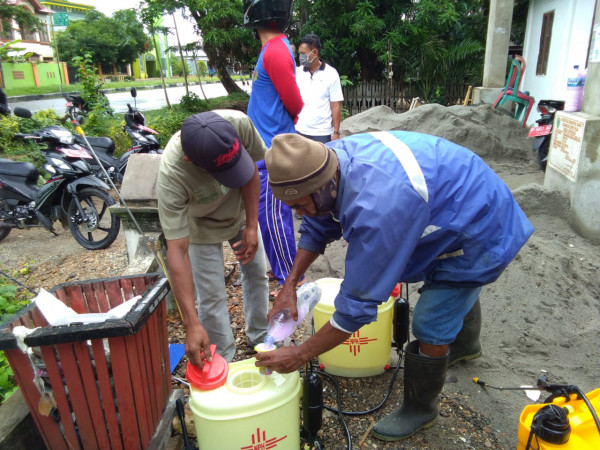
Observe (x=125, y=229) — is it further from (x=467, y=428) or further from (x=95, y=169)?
(x=95, y=169)

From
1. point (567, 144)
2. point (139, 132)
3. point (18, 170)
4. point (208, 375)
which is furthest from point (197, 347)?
point (139, 132)

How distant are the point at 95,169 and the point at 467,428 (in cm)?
557

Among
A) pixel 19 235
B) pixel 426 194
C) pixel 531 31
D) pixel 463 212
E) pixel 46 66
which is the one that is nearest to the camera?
pixel 426 194

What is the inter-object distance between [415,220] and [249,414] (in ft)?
3.19

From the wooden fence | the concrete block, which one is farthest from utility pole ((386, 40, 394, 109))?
the concrete block

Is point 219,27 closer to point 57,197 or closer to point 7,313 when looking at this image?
point 57,197

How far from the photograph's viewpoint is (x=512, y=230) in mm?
1913

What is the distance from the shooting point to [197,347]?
1.89 metres

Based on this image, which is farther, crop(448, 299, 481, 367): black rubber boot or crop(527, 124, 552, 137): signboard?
crop(527, 124, 552, 137): signboard

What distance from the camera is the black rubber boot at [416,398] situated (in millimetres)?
2154

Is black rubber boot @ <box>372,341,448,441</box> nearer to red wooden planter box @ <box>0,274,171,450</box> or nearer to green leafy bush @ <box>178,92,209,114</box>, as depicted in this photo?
red wooden planter box @ <box>0,274,171,450</box>

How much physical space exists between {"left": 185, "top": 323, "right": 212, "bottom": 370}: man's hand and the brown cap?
2.46 feet

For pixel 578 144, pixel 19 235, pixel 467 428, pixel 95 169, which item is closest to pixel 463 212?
pixel 467 428

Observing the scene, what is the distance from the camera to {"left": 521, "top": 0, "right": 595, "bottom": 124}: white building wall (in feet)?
23.8
